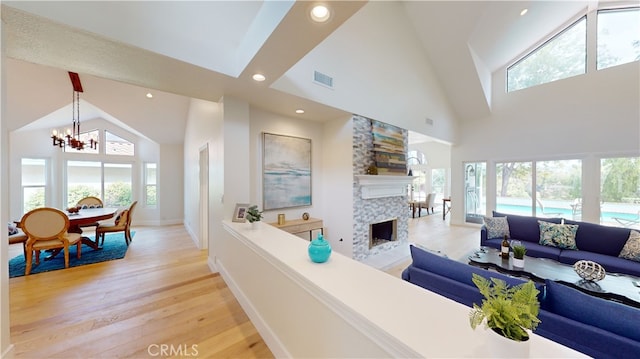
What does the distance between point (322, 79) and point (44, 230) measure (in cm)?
481

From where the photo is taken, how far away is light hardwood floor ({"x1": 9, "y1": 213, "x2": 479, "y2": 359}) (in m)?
1.92

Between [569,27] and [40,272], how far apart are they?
11.7m

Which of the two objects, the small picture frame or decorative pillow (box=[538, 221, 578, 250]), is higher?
the small picture frame

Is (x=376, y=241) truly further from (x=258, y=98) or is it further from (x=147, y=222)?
(x=147, y=222)

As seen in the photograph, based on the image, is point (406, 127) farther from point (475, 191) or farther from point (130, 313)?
point (130, 313)

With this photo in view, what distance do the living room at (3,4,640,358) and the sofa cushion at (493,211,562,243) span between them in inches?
106

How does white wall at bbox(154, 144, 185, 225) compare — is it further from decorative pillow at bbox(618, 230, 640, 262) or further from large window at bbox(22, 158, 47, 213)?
decorative pillow at bbox(618, 230, 640, 262)

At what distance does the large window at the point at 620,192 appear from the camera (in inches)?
189

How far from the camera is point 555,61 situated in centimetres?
582

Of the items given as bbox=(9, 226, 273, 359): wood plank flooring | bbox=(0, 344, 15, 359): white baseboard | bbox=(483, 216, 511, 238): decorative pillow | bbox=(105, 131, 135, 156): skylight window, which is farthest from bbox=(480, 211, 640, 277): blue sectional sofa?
bbox=(105, 131, 135, 156): skylight window

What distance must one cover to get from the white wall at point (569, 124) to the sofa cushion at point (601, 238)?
2790mm

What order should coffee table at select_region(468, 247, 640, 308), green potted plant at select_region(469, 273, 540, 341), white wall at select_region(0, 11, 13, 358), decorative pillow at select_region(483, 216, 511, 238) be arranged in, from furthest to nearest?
1. decorative pillow at select_region(483, 216, 511, 238)
2. coffee table at select_region(468, 247, 640, 308)
3. white wall at select_region(0, 11, 13, 358)
4. green potted plant at select_region(469, 273, 540, 341)

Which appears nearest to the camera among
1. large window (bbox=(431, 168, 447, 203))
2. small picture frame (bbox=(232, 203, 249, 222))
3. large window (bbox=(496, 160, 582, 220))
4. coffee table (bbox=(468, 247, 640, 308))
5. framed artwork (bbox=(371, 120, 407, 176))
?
coffee table (bbox=(468, 247, 640, 308))

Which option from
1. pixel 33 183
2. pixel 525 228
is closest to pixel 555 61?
pixel 525 228
